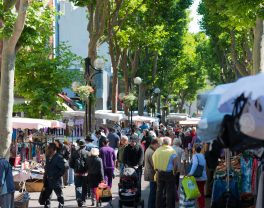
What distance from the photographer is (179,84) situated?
80250mm

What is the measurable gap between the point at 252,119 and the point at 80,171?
9.23 metres

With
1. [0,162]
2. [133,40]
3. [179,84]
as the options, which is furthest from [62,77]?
[179,84]

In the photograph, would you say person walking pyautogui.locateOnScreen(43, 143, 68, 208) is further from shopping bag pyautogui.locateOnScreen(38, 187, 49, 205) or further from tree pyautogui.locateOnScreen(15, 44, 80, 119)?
tree pyautogui.locateOnScreen(15, 44, 80, 119)

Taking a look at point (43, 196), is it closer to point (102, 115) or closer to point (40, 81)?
point (40, 81)

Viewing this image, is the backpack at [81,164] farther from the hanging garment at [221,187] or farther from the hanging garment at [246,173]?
the hanging garment at [221,187]

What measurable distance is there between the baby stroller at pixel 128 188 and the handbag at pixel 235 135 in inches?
295

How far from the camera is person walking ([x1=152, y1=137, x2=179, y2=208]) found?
1291 cm

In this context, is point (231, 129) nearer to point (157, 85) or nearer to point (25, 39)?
point (25, 39)

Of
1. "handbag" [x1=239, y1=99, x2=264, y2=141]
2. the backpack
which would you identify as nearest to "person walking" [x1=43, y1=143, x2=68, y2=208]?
the backpack

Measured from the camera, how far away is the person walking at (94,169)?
1447 centimetres

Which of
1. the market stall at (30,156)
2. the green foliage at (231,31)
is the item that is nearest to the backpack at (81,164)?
the market stall at (30,156)

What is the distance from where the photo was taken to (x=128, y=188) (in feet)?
46.4

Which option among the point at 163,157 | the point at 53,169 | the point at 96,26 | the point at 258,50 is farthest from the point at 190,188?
the point at 96,26

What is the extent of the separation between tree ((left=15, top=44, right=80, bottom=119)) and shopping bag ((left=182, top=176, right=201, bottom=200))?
19852 mm
